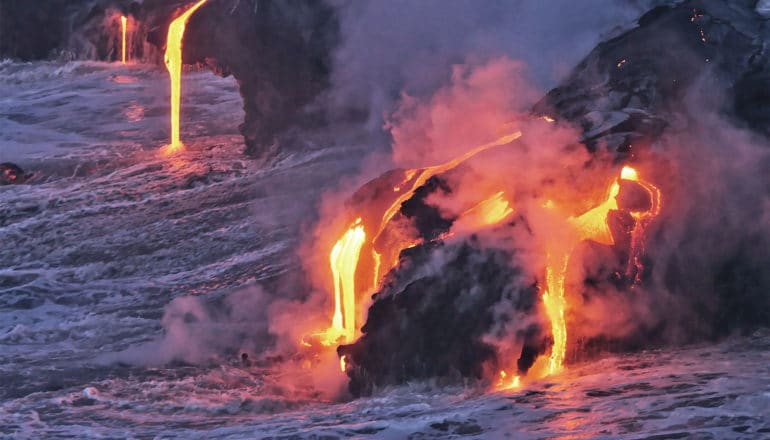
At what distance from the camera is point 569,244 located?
6.90 metres

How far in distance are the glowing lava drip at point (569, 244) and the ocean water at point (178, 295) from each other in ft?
0.65

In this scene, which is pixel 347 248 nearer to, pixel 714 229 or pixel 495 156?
pixel 495 156

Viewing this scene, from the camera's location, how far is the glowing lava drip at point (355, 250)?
742 cm

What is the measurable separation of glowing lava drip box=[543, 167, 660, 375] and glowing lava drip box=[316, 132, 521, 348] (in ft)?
1.63

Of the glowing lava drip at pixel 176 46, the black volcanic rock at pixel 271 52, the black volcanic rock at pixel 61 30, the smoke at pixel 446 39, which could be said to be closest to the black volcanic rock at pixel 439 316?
the smoke at pixel 446 39

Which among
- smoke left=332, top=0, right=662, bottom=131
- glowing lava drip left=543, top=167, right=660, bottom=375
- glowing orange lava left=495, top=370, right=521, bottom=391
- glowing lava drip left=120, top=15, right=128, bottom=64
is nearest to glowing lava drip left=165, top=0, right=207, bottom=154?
smoke left=332, top=0, right=662, bottom=131

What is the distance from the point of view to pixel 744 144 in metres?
7.16

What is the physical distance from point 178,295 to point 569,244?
3826 millimetres

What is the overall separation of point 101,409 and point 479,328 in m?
2.34

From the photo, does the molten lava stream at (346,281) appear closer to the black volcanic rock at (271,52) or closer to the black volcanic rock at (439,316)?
the black volcanic rock at (439,316)

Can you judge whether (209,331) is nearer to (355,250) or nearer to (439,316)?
(355,250)

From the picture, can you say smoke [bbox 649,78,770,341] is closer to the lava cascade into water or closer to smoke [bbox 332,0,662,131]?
the lava cascade into water

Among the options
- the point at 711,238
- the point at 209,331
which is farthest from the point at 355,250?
the point at 711,238

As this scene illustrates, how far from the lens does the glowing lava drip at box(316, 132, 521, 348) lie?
24.3ft
